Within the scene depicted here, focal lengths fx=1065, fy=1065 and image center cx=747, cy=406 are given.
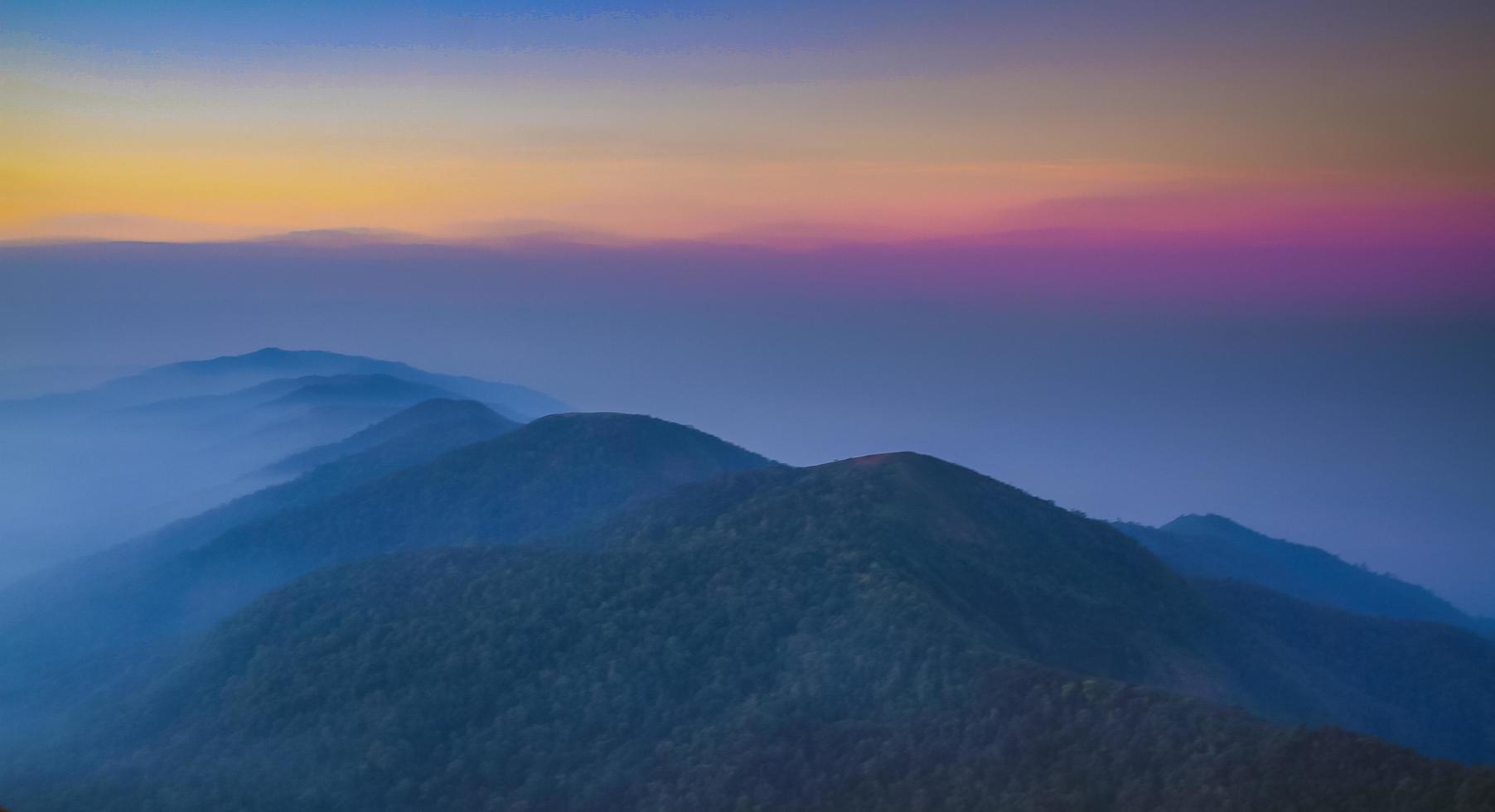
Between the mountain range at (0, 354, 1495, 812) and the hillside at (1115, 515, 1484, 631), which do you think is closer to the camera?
the mountain range at (0, 354, 1495, 812)

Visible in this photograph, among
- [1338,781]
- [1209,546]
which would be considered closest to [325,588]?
[1338,781]

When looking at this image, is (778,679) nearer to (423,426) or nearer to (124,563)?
(124,563)

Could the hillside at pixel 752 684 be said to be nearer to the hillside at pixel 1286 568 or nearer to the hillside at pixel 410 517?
the hillside at pixel 410 517

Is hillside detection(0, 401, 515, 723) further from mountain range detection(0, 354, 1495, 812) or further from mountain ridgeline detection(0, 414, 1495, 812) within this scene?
mountain ridgeline detection(0, 414, 1495, 812)

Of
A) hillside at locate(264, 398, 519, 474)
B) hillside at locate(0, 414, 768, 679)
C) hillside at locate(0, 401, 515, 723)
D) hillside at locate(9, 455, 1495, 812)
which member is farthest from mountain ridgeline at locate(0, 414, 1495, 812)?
hillside at locate(264, 398, 519, 474)

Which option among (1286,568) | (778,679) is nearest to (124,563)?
(778,679)

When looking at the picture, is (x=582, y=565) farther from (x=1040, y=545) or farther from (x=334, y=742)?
(x=1040, y=545)

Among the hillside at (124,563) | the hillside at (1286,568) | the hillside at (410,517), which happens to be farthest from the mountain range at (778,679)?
the hillside at (1286,568)
